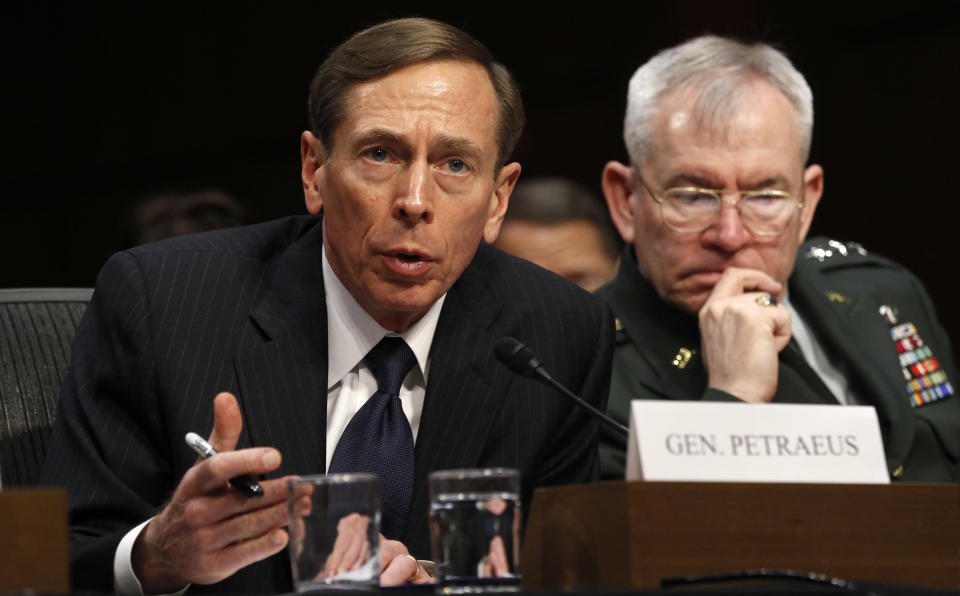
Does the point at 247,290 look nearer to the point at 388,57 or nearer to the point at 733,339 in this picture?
the point at 388,57

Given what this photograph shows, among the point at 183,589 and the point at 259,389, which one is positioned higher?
the point at 259,389

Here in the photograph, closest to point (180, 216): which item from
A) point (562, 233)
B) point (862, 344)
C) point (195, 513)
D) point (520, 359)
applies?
point (562, 233)

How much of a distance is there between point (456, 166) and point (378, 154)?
4.7 inches

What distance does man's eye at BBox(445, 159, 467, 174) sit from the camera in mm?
1931

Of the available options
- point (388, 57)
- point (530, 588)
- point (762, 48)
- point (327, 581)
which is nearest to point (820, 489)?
point (530, 588)

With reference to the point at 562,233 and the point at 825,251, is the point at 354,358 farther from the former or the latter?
the point at 562,233

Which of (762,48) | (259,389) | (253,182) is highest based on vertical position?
(253,182)

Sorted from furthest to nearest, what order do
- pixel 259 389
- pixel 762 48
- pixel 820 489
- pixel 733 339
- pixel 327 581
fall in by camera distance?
pixel 762 48 < pixel 733 339 < pixel 259 389 < pixel 820 489 < pixel 327 581

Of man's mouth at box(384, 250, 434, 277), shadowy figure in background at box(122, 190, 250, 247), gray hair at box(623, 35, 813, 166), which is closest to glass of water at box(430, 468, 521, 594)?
man's mouth at box(384, 250, 434, 277)

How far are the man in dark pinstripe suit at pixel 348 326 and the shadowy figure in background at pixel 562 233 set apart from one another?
5.38 feet

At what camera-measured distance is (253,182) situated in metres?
5.18

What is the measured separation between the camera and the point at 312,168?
2.07 meters

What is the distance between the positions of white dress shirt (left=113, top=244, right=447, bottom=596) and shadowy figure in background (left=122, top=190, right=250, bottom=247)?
1.58m

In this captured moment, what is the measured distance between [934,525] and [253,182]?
13.6ft
